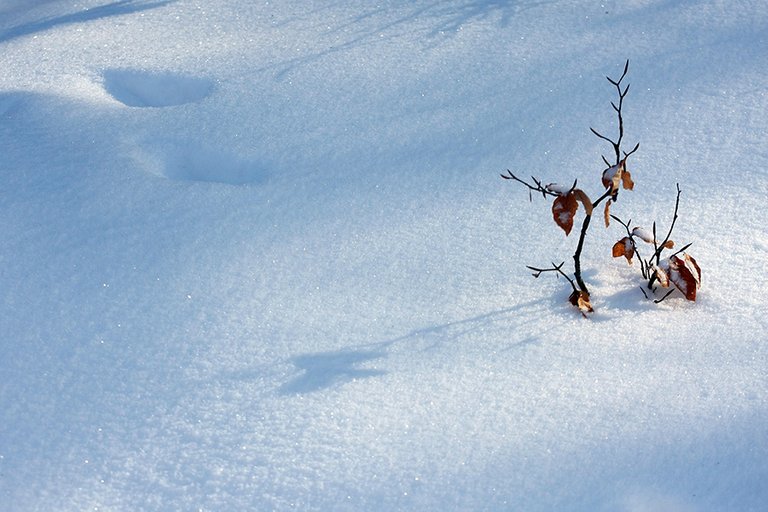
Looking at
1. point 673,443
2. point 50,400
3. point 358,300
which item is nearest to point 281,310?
point 358,300

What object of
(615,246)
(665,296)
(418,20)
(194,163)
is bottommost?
(665,296)

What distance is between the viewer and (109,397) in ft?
6.29

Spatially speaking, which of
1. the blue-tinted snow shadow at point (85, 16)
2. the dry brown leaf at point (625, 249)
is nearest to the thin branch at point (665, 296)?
the dry brown leaf at point (625, 249)

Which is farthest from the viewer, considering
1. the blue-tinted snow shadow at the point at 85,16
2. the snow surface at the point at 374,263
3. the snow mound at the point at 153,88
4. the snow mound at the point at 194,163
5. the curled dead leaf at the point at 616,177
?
the blue-tinted snow shadow at the point at 85,16

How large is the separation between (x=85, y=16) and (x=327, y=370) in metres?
2.49

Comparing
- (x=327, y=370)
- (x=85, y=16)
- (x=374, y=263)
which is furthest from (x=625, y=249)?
(x=85, y=16)

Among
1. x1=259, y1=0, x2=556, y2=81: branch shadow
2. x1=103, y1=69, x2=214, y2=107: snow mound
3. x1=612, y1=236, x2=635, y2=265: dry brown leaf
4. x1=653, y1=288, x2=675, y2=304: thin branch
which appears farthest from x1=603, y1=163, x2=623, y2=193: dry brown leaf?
x1=103, y1=69, x2=214, y2=107: snow mound

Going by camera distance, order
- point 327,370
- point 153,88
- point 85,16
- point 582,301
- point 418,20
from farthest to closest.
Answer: point 85,16 → point 418,20 → point 153,88 → point 582,301 → point 327,370

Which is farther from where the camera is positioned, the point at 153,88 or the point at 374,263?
the point at 153,88

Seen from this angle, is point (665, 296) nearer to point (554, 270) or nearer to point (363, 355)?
point (554, 270)

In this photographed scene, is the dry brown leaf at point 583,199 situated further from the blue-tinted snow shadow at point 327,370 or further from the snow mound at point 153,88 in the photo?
the snow mound at point 153,88

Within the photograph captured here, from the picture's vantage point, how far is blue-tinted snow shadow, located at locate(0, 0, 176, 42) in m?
3.47

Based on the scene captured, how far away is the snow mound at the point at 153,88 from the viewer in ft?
9.75

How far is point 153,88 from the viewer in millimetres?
3020
